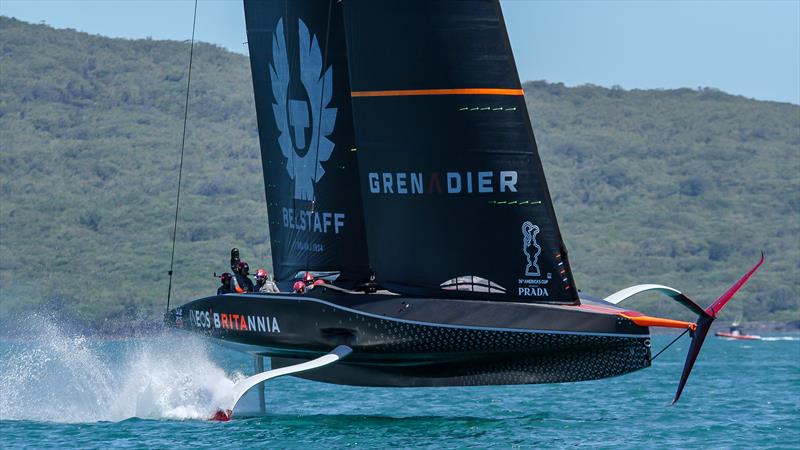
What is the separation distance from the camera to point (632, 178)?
190 m

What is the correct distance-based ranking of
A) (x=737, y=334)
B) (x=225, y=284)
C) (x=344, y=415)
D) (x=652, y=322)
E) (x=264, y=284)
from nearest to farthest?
1. (x=652, y=322)
2. (x=264, y=284)
3. (x=225, y=284)
4. (x=344, y=415)
5. (x=737, y=334)

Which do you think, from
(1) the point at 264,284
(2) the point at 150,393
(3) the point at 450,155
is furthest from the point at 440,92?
(2) the point at 150,393

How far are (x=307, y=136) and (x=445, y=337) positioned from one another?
514 centimetres

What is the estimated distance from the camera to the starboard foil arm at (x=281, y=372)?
2141 centimetres

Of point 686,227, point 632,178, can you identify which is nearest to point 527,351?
point 686,227

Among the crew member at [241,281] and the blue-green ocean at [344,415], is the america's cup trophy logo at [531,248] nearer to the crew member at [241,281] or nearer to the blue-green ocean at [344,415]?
the blue-green ocean at [344,415]

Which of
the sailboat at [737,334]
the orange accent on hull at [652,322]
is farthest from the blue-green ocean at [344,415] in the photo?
the sailboat at [737,334]

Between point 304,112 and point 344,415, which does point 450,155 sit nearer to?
point 304,112

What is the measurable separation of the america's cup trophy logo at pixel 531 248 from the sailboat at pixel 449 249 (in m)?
0.01

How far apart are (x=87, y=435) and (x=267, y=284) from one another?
3451mm

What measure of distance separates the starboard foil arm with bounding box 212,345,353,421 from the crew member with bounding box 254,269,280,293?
5.84ft

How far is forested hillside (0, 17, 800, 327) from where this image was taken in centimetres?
12612

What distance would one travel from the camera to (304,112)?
80.3ft

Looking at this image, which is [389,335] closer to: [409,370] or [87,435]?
[409,370]
